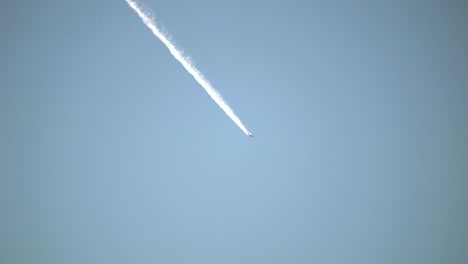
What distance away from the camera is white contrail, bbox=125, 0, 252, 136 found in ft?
25.7

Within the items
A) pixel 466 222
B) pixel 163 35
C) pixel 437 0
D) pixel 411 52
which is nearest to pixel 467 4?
pixel 437 0

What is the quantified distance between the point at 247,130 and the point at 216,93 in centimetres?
83

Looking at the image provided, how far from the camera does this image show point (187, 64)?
7949mm

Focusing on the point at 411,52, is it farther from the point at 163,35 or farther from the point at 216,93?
the point at 163,35

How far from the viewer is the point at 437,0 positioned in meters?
7.66

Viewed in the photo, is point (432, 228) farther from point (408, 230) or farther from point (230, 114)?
point (230, 114)

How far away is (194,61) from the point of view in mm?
7965

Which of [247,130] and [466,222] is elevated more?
[466,222]

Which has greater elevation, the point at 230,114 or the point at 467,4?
the point at 467,4

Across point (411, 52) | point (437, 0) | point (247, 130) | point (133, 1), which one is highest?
point (437, 0)

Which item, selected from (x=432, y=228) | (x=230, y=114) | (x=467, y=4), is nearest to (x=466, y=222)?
(x=432, y=228)

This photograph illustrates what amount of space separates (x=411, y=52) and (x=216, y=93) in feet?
11.0

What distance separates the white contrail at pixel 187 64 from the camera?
7840 millimetres

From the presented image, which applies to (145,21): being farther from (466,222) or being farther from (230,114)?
(466,222)
